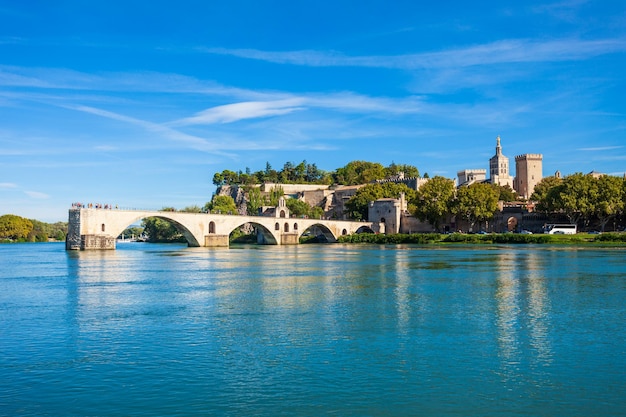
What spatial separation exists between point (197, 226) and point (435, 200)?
31.1 meters

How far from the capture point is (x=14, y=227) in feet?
300

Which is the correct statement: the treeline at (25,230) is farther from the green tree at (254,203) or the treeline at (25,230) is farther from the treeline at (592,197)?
the treeline at (592,197)

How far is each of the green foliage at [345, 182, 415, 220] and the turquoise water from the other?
69.4 metres

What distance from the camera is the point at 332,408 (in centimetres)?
936

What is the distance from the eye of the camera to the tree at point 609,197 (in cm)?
6534

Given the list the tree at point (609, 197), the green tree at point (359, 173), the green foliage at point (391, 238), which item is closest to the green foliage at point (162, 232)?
the green foliage at point (391, 238)

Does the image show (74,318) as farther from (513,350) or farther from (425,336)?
(513,350)

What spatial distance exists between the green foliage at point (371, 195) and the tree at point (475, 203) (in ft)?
54.2

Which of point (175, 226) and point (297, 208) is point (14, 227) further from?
point (297, 208)

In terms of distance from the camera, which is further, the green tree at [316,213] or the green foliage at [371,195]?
the green tree at [316,213]

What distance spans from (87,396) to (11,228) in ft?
297

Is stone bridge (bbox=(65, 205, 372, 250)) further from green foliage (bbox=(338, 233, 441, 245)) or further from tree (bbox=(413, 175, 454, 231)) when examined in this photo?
tree (bbox=(413, 175, 454, 231))

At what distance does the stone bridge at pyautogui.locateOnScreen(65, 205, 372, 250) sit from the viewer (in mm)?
51709

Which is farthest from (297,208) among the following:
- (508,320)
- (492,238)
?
(508,320)
